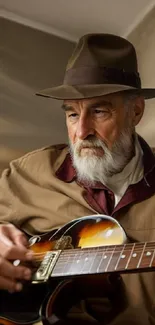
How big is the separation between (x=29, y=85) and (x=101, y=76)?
602mm

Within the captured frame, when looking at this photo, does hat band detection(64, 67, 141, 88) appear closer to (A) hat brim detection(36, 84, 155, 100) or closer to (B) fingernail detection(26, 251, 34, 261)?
(A) hat brim detection(36, 84, 155, 100)

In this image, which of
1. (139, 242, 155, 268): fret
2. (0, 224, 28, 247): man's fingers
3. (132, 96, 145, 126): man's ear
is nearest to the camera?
(139, 242, 155, 268): fret

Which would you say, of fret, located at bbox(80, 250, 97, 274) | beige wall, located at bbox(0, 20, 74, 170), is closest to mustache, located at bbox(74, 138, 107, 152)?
fret, located at bbox(80, 250, 97, 274)

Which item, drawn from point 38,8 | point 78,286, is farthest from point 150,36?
point 78,286

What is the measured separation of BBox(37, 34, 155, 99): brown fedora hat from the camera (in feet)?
3.76

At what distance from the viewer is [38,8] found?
1.69 m

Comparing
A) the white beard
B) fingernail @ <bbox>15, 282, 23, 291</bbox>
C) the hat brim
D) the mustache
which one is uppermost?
the hat brim

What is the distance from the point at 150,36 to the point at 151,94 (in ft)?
1.60

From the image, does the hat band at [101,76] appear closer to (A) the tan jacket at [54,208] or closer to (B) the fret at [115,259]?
(A) the tan jacket at [54,208]

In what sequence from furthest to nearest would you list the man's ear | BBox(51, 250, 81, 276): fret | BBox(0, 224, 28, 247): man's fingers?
the man's ear, BBox(0, 224, 28, 247): man's fingers, BBox(51, 250, 81, 276): fret

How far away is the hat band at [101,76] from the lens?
3.86ft

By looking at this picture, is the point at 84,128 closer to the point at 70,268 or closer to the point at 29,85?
the point at 70,268

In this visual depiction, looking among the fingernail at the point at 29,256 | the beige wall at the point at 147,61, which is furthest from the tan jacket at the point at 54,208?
the beige wall at the point at 147,61

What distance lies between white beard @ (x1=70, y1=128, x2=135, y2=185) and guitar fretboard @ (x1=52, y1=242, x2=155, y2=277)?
0.94ft
